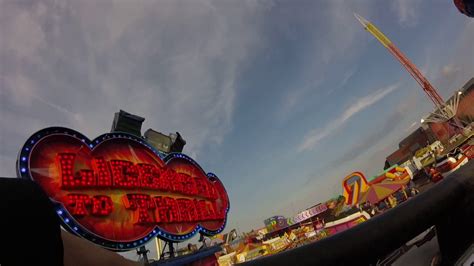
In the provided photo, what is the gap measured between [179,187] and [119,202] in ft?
9.85

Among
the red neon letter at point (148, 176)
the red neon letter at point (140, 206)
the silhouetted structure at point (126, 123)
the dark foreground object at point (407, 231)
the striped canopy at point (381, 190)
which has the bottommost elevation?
the dark foreground object at point (407, 231)

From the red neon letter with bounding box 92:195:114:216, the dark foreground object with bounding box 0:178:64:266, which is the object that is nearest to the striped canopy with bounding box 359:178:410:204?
the red neon letter with bounding box 92:195:114:216

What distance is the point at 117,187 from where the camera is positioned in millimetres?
9477

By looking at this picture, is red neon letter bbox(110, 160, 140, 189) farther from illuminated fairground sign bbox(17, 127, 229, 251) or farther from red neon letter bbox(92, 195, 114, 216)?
red neon letter bbox(92, 195, 114, 216)

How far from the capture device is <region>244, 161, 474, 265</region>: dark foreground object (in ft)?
3.80

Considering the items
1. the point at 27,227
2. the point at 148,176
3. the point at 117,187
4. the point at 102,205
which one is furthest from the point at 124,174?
the point at 27,227

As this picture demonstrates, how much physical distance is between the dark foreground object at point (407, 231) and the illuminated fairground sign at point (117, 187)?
6542 millimetres

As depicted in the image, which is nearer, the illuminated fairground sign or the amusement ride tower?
the illuminated fairground sign

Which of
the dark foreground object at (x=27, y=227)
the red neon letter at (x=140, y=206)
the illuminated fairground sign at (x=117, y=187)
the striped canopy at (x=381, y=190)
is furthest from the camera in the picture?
the striped canopy at (x=381, y=190)

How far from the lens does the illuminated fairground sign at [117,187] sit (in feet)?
25.4

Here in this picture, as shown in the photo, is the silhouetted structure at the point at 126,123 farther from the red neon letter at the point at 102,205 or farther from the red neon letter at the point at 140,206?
the red neon letter at the point at 102,205

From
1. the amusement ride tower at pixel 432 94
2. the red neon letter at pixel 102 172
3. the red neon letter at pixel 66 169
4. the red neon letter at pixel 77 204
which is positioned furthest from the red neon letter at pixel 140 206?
the amusement ride tower at pixel 432 94

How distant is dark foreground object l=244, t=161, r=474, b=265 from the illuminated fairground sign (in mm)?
6542

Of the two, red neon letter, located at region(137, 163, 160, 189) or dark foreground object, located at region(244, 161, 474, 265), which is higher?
red neon letter, located at region(137, 163, 160, 189)
